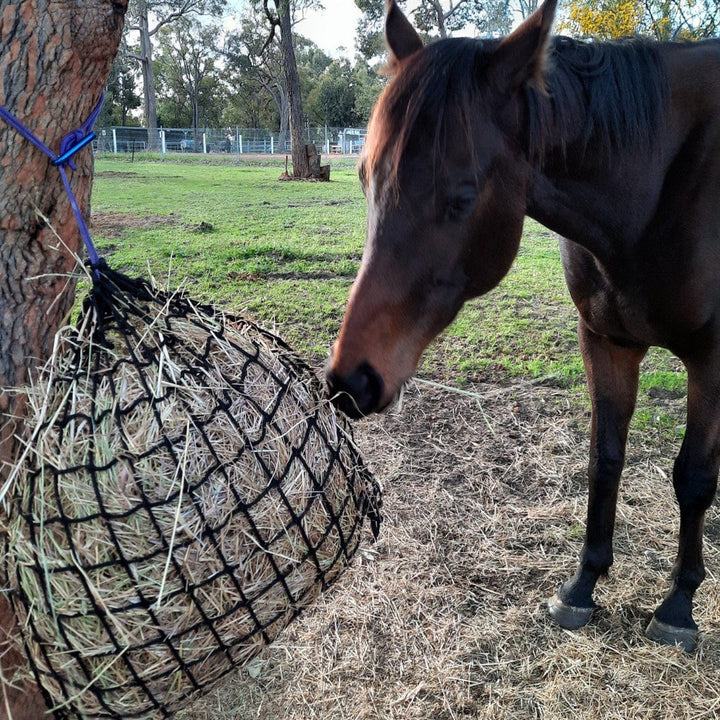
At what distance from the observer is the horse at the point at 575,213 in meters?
1.54

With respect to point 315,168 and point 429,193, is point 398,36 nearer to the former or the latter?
point 429,193

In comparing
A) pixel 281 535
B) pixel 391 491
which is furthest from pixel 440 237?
pixel 391 491

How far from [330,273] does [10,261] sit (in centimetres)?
512

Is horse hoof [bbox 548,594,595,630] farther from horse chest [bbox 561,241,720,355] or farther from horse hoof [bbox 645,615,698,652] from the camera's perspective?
horse chest [bbox 561,241,720,355]

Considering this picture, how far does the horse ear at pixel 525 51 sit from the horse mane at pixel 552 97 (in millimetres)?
41

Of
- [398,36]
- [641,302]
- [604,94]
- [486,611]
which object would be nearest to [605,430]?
[641,302]

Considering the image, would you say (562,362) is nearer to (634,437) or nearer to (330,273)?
(634,437)

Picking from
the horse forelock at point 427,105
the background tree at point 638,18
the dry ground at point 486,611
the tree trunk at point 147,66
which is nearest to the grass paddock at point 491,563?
the dry ground at point 486,611

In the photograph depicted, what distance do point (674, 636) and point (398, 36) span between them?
2335mm

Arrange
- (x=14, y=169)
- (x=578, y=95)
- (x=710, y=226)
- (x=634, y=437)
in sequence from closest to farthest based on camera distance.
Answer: (x=14, y=169) < (x=578, y=95) < (x=710, y=226) < (x=634, y=437)

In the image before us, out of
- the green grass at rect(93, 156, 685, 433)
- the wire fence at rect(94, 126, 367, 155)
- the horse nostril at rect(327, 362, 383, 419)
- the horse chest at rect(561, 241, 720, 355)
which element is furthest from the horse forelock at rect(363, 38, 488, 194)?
the wire fence at rect(94, 126, 367, 155)

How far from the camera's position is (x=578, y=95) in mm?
1847

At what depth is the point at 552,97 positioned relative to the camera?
1.77m

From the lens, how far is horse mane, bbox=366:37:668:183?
60.7 inches
